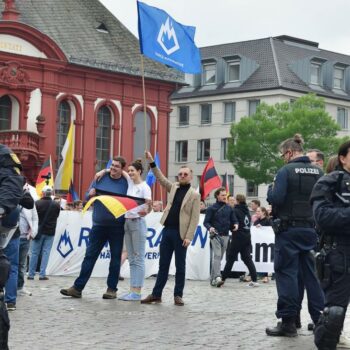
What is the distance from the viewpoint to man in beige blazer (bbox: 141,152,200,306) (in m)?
15.2

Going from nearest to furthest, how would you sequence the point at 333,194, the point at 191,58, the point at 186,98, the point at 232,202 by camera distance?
the point at 333,194 → the point at 191,58 → the point at 232,202 → the point at 186,98

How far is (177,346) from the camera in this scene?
10422mm

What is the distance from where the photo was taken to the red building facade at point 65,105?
4819 cm

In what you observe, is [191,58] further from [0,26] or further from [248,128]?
[248,128]

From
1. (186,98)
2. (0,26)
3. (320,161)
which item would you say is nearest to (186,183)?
(320,161)

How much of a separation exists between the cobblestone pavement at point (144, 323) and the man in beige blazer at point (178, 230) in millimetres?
264

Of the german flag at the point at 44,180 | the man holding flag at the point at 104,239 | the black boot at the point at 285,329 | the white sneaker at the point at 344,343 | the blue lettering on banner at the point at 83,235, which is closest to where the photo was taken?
the white sneaker at the point at 344,343

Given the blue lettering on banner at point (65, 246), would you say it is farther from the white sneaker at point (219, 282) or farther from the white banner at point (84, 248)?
the white sneaker at point (219, 282)

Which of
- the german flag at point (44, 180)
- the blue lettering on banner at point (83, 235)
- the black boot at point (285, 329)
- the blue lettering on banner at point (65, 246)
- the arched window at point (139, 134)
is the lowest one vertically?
the black boot at point (285, 329)

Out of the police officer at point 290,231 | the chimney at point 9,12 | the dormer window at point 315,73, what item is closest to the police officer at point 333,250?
the police officer at point 290,231

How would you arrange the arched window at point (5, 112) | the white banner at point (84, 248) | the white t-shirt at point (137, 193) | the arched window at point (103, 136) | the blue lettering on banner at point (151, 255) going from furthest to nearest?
the arched window at point (103, 136) → the arched window at point (5, 112) → the blue lettering on banner at point (151, 255) → the white banner at point (84, 248) → the white t-shirt at point (137, 193)

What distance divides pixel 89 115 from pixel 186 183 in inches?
1464

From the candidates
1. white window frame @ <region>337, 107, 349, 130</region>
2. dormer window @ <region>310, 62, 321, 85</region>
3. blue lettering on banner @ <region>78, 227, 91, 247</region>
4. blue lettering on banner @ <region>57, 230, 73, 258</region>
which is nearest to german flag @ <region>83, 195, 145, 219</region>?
blue lettering on banner @ <region>78, 227, 91, 247</region>

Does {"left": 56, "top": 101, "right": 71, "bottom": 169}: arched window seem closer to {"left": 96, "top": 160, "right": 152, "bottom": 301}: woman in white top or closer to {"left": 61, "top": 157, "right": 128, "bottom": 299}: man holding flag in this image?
{"left": 96, "top": 160, "right": 152, "bottom": 301}: woman in white top
